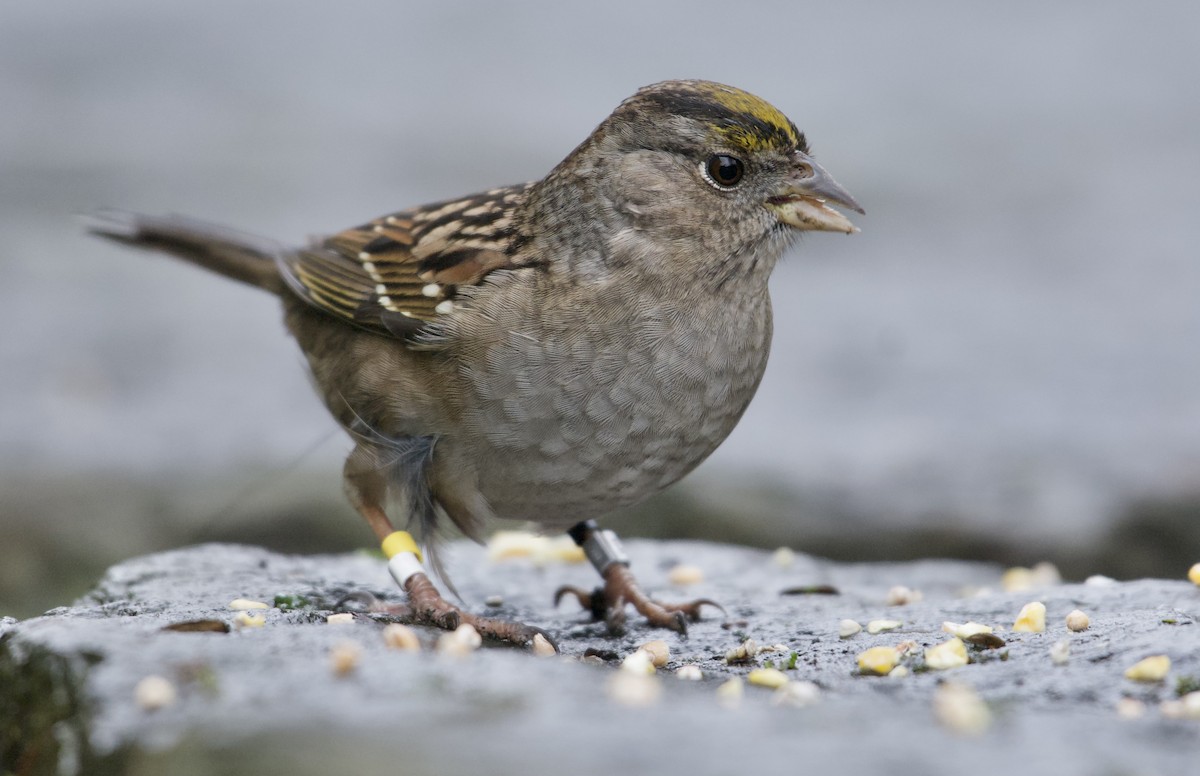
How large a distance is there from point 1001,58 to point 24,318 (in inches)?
395

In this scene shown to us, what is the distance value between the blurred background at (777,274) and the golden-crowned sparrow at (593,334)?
1.84 ft

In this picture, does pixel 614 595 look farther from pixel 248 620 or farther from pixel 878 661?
pixel 248 620

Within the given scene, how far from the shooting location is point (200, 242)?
5543mm

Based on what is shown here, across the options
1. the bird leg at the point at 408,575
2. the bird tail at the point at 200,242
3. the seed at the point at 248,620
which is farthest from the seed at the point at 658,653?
the bird tail at the point at 200,242

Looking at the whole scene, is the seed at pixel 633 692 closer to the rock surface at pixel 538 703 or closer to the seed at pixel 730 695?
the rock surface at pixel 538 703

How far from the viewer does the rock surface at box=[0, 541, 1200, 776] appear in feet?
7.51

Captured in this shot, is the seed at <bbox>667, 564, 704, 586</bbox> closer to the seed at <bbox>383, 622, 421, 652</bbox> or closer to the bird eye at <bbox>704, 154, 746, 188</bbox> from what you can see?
the bird eye at <bbox>704, 154, 746, 188</bbox>

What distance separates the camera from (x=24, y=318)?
854 centimetres

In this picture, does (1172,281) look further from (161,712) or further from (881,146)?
(161,712)

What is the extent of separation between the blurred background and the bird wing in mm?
502

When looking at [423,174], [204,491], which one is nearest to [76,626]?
[204,491]

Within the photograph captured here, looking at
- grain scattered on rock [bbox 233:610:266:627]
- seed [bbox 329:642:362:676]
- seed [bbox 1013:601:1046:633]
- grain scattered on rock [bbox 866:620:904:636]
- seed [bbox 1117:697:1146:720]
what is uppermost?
seed [bbox 1013:601:1046:633]

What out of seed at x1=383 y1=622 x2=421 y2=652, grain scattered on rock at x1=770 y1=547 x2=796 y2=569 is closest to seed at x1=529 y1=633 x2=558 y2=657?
seed at x1=383 y1=622 x2=421 y2=652

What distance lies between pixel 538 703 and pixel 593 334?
5.62 ft
